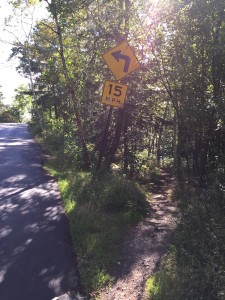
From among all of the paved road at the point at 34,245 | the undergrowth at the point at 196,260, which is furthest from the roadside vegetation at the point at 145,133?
the paved road at the point at 34,245

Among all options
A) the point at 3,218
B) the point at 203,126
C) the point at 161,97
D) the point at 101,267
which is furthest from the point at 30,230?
the point at 161,97

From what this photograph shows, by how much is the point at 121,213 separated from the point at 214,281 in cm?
395

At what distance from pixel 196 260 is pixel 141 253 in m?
1.60

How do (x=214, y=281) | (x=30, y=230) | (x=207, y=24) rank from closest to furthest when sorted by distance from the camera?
(x=214, y=281) → (x=30, y=230) → (x=207, y=24)

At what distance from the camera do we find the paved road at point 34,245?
4971 millimetres

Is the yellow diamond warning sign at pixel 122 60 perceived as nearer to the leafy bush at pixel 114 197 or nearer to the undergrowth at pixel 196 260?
the leafy bush at pixel 114 197

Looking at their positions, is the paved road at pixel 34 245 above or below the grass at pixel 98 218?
below

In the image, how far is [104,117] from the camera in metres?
14.6

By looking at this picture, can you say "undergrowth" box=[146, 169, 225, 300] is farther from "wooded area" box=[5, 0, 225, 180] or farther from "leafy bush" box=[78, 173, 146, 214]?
"wooded area" box=[5, 0, 225, 180]

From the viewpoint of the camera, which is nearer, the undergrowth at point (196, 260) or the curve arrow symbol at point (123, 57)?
the undergrowth at point (196, 260)

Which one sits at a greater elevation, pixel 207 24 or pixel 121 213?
pixel 207 24

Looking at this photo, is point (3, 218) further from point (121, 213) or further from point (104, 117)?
point (104, 117)

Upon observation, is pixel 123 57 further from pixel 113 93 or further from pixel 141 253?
pixel 141 253

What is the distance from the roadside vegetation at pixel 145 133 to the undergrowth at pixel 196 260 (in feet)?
0.05
